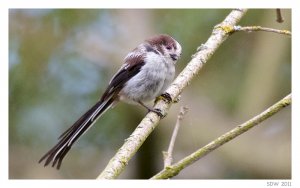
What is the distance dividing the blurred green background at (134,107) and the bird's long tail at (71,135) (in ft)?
1.60

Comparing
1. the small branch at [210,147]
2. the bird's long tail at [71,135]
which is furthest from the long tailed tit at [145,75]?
the small branch at [210,147]

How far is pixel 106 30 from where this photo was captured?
3.02 m

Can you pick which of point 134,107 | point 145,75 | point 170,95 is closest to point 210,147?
point 170,95

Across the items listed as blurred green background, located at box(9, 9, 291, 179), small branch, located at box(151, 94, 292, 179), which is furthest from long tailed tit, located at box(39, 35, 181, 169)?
small branch, located at box(151, 94, 292, 179)

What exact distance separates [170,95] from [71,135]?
428mm

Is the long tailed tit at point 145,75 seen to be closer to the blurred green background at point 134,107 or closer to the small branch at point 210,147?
the blurred green background at point 134,107

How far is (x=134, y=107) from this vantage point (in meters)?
2.96

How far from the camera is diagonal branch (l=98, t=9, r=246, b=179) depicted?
5.76 ft

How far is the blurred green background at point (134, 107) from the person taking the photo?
8.87ft

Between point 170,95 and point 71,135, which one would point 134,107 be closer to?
point 170,95
